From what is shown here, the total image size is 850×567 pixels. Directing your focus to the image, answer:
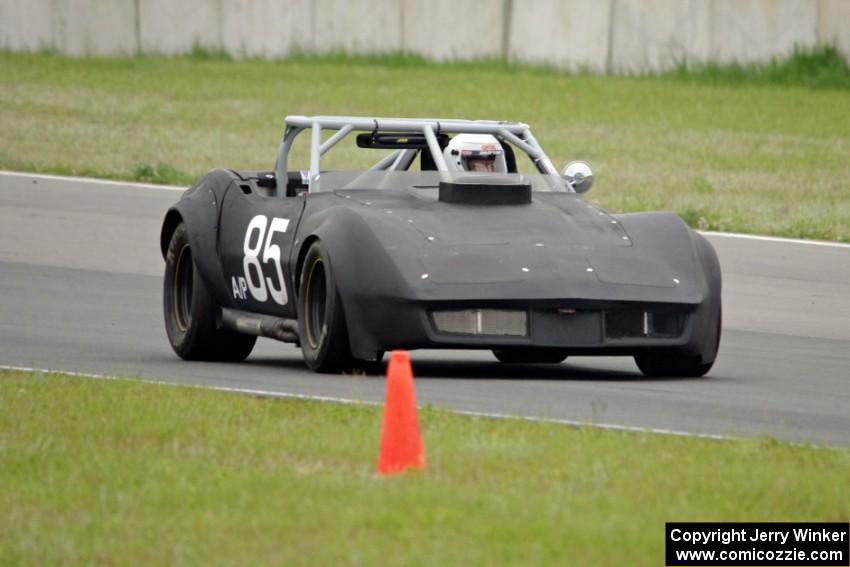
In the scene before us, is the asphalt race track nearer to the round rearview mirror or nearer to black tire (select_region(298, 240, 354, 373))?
black tire (select_region(298, 240, 354, 373))

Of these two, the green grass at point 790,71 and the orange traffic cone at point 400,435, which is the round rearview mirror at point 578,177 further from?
the green grass at point 790,71

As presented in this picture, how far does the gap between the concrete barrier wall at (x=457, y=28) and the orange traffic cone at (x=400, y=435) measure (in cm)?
2088

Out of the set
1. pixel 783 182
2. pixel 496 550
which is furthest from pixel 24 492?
pixel 783 182

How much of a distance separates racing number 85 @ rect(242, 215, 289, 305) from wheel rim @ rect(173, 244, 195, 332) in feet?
2.67

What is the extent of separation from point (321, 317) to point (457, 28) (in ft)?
67.5

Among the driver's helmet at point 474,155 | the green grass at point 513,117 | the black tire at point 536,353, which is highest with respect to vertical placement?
the driver's helmet at point 474,155

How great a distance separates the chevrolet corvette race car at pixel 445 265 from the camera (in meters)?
9.43

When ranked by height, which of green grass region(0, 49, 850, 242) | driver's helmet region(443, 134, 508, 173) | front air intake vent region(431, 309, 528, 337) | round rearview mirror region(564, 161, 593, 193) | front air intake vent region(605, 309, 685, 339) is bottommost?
green grass region(0, 49, 850, 242)

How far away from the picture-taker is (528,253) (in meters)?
9.66

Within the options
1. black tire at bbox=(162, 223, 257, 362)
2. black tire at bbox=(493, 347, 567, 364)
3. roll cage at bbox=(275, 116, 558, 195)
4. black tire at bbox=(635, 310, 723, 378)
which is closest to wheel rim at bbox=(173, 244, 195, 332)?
black tire at bbox=(162, 223, 257, 362)

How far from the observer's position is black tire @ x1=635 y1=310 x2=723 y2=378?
9992 millimetres

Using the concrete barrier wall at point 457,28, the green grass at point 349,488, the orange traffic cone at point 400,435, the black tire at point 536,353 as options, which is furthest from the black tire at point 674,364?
the concrete barrier wall at point 457,28

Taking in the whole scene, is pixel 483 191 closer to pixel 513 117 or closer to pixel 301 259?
pixel 301 259

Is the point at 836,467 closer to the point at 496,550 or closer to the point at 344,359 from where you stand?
the point at 496,550
